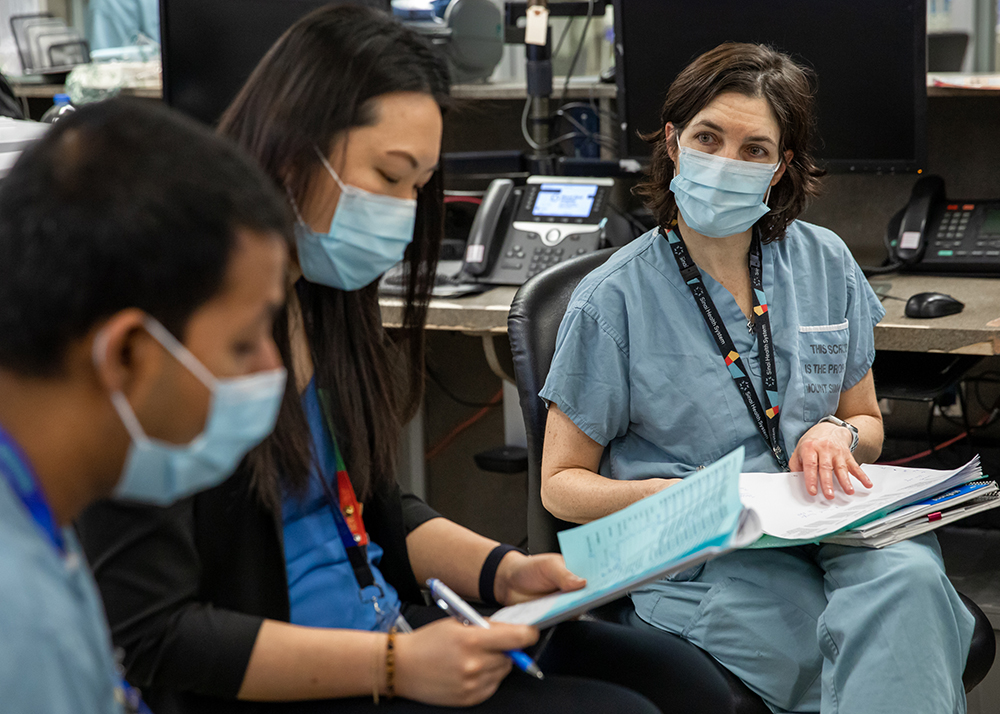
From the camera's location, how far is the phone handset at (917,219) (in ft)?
6.77

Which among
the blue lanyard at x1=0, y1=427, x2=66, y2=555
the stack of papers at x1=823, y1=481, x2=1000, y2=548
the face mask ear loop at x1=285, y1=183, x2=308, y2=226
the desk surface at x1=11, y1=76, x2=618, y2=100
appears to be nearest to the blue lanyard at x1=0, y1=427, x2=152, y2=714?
the blue lanyard at x1=0, y1=427, x2=66, y2=555

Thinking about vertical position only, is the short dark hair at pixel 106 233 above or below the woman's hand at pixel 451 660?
above

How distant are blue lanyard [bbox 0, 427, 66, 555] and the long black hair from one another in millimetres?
377

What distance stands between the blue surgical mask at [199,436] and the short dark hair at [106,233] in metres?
0.02

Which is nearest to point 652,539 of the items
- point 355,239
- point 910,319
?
point 355,239

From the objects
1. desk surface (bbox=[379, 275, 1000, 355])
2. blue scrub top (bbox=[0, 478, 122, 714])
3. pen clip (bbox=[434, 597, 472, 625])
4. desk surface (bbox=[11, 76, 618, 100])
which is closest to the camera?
blue scrub top (bbox=[0, 478, 122, 714])

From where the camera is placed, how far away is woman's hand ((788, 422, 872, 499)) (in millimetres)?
1279

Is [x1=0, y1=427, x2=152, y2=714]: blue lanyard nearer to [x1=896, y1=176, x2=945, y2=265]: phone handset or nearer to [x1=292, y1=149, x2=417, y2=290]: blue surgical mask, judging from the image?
[x1=292, y1=149, x2=417, y2=290]: blue surgical mask

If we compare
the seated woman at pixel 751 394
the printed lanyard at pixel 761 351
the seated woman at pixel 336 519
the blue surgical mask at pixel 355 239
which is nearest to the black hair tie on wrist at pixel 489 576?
the seated woman at pixel 336 519

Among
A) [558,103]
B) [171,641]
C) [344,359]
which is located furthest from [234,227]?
[558,103]

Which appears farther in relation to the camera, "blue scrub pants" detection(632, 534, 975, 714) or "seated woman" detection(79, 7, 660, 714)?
"blue scrub pants" detection(632, 534, 975, 714)

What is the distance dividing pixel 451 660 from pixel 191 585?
0.24 metres

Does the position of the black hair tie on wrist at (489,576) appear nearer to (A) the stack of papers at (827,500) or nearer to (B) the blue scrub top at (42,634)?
(A) the stack of papers at (827,500)

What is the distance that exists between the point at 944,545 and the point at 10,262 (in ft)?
6.39
